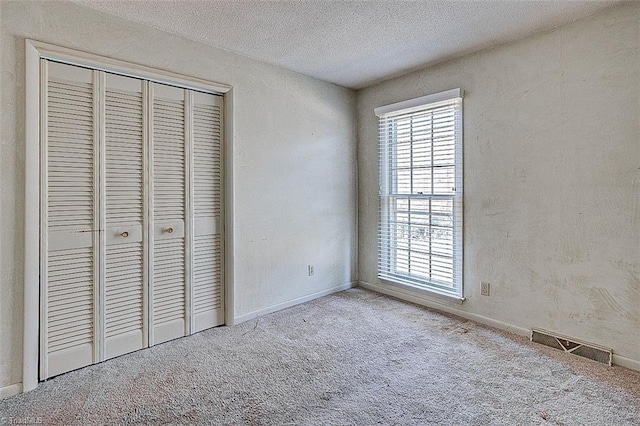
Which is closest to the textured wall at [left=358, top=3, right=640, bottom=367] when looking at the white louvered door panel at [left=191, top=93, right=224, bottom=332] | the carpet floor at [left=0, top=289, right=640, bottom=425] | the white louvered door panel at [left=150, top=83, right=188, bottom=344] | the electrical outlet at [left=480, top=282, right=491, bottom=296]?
the electrical outlet at [left=480, top=282, right=491, bottom=296]

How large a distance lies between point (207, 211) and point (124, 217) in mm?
658

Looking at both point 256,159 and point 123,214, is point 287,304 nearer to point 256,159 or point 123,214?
point 256,159

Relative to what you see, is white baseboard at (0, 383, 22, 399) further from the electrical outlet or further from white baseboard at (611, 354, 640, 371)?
white baseboard at (611, 354, 640, 371)

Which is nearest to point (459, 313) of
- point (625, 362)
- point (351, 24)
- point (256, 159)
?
point (625, 362)

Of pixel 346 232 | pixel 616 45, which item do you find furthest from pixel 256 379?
pixel 616 45

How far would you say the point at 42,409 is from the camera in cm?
191

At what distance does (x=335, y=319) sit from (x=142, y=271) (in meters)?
1.70

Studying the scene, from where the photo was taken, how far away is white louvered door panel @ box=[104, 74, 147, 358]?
2479mm

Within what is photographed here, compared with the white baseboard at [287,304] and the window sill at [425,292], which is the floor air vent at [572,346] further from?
the white baseboard at [287,304]

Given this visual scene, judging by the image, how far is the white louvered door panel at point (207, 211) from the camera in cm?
294

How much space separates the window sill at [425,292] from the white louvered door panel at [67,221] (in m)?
2.78

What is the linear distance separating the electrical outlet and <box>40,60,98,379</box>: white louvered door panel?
311cm

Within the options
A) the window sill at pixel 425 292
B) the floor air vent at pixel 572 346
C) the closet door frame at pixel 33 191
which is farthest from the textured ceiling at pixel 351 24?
the floor air vent at pixel 572 346

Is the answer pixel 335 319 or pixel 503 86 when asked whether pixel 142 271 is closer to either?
pixel 335 319
